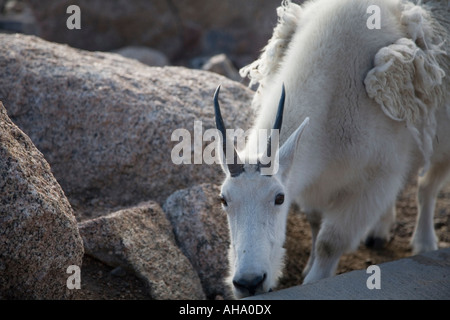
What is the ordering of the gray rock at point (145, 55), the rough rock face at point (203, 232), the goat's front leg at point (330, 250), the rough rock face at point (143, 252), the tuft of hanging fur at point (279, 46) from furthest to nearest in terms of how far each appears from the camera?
the gray rock at point (145, 55), the tuft of hanging fur at point (279, 46), the goat's front leg at point (330, 250), the rough rock face at point (203, 232), the rough rock face at point (143, 252)

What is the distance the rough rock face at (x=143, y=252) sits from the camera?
13.7ft

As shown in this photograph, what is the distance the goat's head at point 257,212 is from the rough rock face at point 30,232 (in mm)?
994

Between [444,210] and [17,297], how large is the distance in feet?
16.3

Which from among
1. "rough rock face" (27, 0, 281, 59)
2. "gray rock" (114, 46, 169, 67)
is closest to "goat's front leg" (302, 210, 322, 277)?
"gray rock" (114, 46, 169, 67)

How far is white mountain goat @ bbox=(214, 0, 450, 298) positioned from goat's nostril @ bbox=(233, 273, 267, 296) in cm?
39

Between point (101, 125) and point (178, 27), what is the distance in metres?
5.98

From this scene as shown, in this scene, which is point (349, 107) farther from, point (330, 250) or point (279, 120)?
point (330, 250)

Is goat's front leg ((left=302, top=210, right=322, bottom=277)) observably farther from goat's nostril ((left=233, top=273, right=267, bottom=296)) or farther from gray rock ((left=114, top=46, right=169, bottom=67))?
gray rock ((left=114, top=46, right=169, bottom=67))

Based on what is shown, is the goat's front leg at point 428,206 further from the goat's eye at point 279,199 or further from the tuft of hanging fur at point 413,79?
the goat's eye at point 279,199

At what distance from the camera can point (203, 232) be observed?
14.9ft

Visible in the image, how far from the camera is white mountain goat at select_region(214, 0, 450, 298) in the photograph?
4.21m

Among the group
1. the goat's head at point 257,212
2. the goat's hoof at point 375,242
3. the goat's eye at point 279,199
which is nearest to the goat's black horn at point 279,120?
the goat's head at point 257,212
